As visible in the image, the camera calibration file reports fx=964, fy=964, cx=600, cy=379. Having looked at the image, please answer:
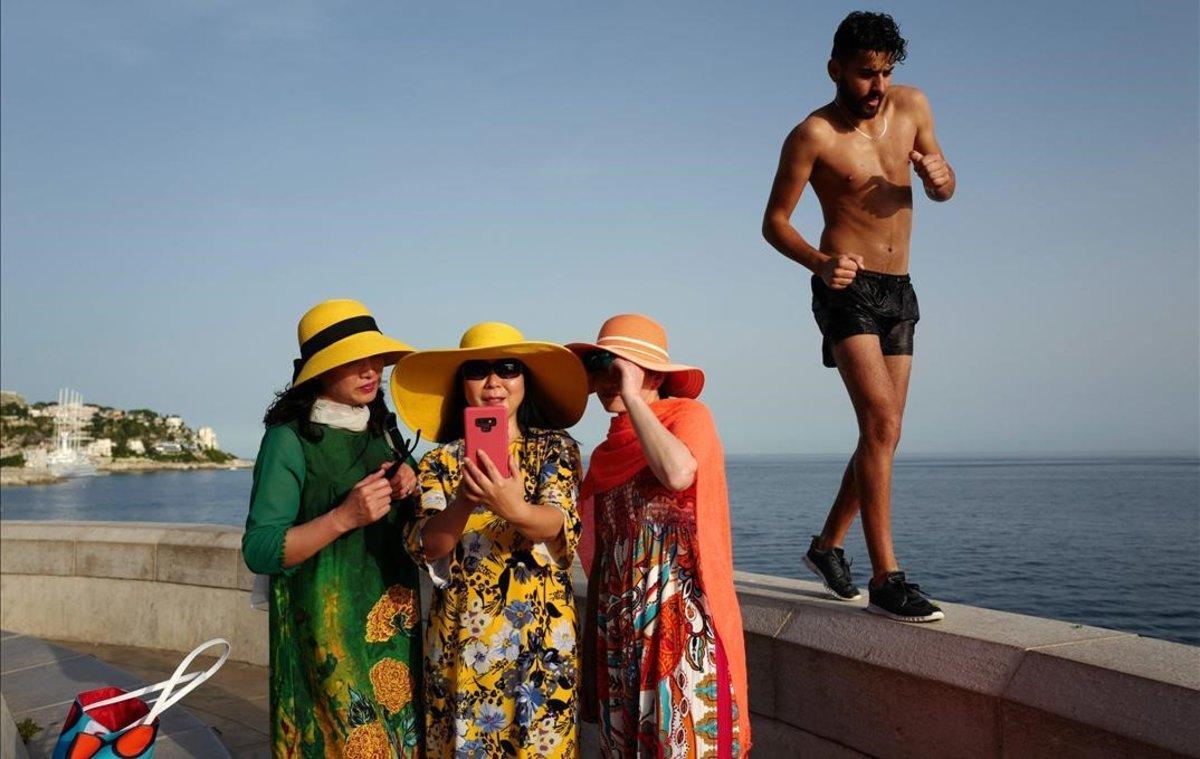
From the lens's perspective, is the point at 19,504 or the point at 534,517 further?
the point at 19,504

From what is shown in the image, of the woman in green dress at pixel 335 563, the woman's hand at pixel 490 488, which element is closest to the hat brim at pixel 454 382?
the woman in green dress at pixel 335 563

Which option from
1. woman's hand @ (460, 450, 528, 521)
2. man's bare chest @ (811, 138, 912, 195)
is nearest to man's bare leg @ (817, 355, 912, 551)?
man's bare chest @ (811, 138, 912, 195)

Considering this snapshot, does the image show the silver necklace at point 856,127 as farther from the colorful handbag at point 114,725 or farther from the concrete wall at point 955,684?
the colorful handbag at point 114,725

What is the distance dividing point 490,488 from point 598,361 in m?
0.60

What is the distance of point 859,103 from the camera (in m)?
3.60

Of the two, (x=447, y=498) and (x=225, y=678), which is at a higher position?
(x=447, y=498)

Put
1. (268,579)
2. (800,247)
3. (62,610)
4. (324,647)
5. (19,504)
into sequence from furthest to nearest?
(19,504) < (62,610) < (800,247) < (268,579) < (324,647)

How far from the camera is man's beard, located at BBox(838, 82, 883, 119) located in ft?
11.7

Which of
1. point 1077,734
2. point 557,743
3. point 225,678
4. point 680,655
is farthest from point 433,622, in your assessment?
point 225,678

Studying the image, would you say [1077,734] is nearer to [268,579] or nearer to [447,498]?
[447,498]

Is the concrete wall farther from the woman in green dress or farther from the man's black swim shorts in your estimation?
the woman in green dress

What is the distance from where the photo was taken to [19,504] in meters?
103

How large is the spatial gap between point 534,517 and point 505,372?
54cm

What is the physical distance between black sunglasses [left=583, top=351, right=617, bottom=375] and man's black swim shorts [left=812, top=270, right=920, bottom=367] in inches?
44.1
